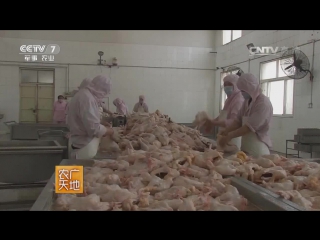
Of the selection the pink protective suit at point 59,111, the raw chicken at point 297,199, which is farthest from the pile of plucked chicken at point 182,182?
the pink protective suit at point 59,111

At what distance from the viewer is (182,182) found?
192 cm

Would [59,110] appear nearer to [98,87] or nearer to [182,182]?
[98,87]

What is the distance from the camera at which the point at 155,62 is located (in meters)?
10.9

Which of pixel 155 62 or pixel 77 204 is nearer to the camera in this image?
pixel 77 204

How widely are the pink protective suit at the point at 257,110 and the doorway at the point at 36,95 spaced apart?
8424 millimetres

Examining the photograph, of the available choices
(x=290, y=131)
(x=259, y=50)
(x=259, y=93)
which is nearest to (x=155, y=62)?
(x=259, y=50)

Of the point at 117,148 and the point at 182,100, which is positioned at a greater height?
the point at 182,100

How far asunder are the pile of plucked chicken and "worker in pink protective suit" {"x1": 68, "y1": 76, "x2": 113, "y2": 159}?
23.4 inches

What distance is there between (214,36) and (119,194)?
10.7 meters

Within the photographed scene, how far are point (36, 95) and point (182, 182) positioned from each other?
9487 millimetres

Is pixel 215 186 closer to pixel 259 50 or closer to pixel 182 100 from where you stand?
pixel 259 50

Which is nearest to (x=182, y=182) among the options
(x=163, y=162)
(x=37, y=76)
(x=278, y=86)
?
(x=163, y=162)

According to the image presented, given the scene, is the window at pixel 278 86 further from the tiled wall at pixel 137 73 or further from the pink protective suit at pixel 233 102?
the pink protective suit at pixel 233 102

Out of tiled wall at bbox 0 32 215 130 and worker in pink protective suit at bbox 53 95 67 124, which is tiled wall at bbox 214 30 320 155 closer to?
tiled wall at bbox 0 32 215 130
